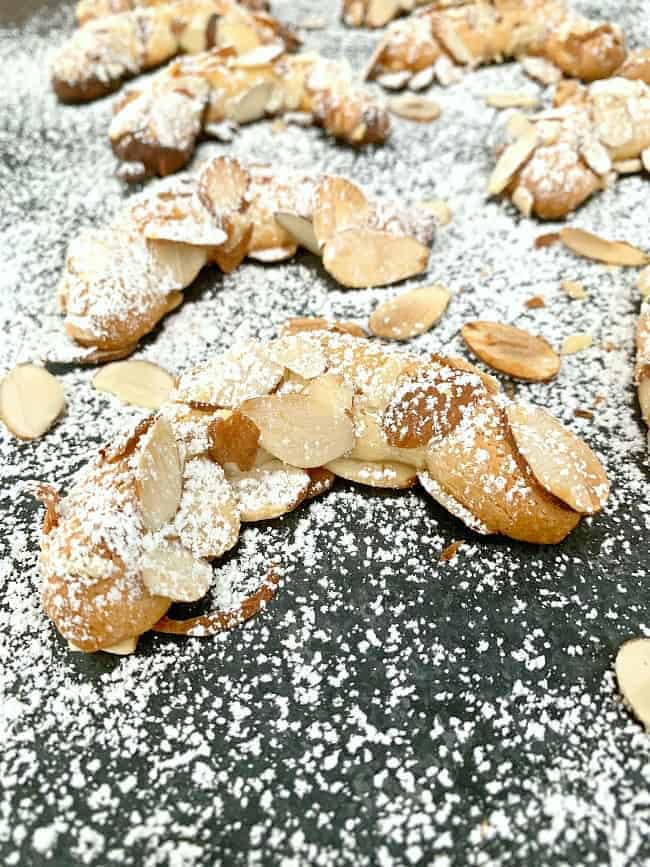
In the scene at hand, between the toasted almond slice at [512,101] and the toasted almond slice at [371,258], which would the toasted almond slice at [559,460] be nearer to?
the toasted almond slice at [371,258]

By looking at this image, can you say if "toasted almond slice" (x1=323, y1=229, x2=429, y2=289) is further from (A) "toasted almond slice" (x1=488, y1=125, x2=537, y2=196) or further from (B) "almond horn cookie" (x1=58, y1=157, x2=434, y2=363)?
(A) "toasted almond slice" (x1=488, y1=125, x2=537, y2=196)

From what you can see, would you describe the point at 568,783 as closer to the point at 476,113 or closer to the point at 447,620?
the point at 447,620

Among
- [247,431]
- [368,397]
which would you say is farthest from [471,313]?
[247,431]

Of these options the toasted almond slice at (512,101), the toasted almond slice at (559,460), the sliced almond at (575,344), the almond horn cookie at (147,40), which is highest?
the almond horn cookie at (147,40)

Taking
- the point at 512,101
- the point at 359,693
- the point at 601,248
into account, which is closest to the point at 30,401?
the point at 359,693

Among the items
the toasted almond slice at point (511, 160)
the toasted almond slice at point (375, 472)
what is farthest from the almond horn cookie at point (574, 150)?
the toasted almond slice at point (375, 472)
